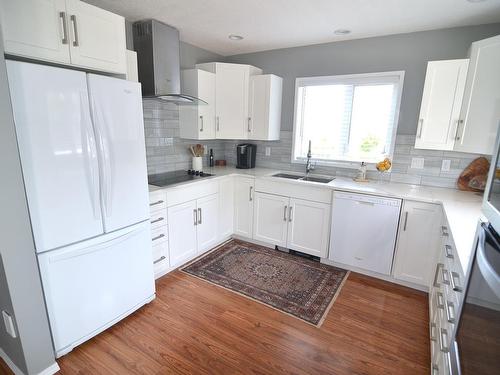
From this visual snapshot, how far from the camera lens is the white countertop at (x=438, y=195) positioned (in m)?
1.47

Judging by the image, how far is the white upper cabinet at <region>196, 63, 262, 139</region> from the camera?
10.6ft

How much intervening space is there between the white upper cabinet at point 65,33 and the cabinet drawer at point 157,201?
99cm

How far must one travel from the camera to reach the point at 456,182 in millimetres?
2607

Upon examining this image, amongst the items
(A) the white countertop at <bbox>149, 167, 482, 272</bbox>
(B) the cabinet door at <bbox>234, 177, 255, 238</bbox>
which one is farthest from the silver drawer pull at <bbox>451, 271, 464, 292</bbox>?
(B) the cabinet door at <bbox>234, 177, 255, 238</bbox>

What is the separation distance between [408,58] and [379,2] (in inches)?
36.1

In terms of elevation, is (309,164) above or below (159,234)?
above

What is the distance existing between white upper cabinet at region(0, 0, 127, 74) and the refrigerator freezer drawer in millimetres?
1136

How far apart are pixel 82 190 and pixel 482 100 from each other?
2.97 m

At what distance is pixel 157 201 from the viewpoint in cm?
234

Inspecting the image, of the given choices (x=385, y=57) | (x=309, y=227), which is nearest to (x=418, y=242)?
(x=309, y=227)

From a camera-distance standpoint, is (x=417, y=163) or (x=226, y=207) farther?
(x=226, y=207)

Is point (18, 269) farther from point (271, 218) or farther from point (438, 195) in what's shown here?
point (438, 195)

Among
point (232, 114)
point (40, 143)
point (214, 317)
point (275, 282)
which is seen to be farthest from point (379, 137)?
point (40, 143)

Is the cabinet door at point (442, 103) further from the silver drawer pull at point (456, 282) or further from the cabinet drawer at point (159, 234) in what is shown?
the cabinet drawer at point (159, 234)
